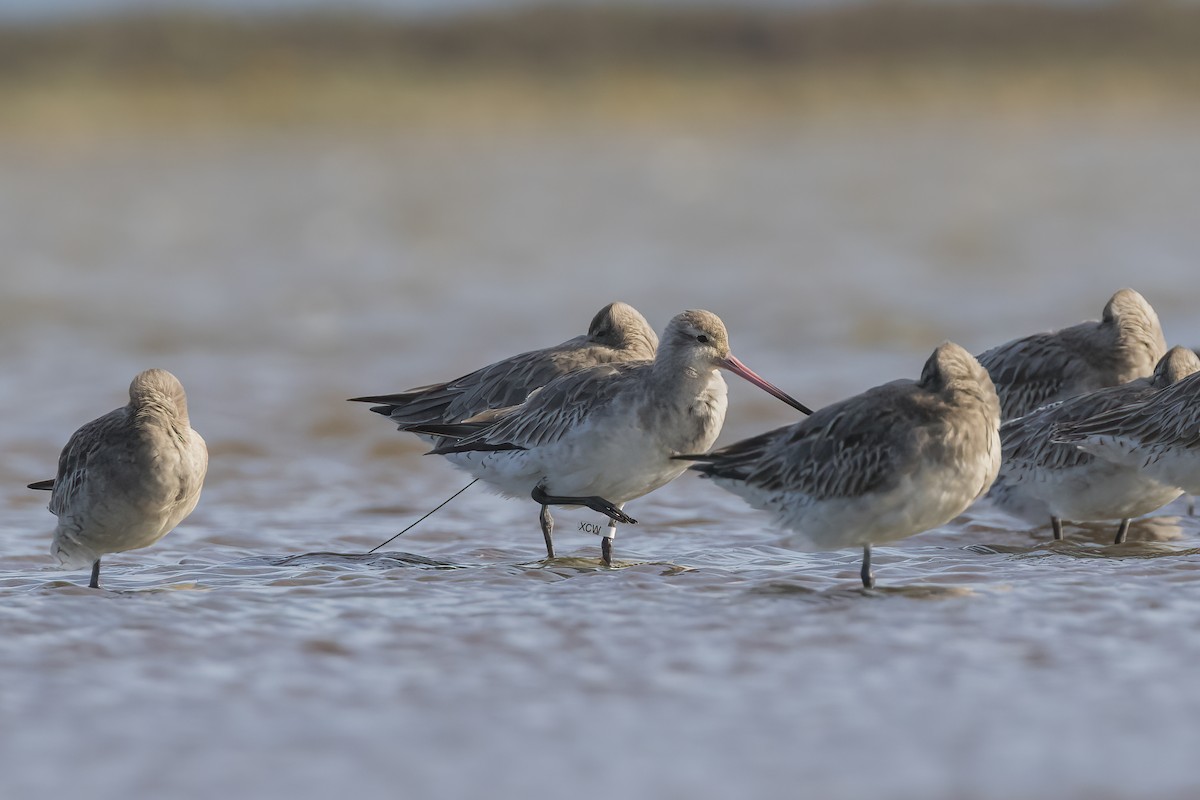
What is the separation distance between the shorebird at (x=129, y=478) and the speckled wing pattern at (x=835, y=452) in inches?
85.7

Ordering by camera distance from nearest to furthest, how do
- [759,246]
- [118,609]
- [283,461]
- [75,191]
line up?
[118,609] < [283,461] < [759,246] < [75,191]

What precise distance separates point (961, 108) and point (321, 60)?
16.6 meters

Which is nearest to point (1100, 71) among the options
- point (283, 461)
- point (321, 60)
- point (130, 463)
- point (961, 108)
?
point (961, 108)

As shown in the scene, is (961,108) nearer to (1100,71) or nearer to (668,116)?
(1100,71)

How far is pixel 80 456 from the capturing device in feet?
25.1

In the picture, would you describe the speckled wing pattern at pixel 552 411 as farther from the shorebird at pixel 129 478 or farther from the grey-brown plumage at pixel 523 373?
the shorebird at pixel 129 478

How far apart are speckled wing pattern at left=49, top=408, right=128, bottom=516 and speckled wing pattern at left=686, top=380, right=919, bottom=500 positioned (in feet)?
8.17

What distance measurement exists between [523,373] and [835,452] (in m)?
2.28

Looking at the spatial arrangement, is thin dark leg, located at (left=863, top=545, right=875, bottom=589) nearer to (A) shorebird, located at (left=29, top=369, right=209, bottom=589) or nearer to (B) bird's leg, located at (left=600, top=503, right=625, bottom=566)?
(B) bird's leg, located at (left=600, top=503, right=625, bottom=566)

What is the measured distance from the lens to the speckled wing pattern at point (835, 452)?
6926mm

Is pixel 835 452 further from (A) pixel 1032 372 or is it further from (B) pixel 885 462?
(A) pixel 1032 372

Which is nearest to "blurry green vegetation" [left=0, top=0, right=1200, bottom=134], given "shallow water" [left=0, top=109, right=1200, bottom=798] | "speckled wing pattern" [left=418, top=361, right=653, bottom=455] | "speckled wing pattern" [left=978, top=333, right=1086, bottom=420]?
"shallow water" [left=0, top=109, right=1200, bottom=798]

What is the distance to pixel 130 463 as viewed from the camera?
7.38m

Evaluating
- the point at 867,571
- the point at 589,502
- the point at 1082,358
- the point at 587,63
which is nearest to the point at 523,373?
the point at 589,502
